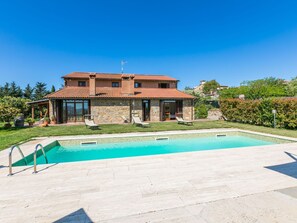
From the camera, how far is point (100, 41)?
80.5ft

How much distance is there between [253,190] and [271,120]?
47.2 feet

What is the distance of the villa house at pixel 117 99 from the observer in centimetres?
1858

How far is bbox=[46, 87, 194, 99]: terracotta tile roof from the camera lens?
→ 60.0ft

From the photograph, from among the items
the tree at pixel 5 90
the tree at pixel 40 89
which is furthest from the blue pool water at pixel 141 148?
the tree at pixel 40 89

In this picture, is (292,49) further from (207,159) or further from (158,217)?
(158,217)

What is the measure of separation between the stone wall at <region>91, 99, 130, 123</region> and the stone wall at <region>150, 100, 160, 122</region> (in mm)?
2886

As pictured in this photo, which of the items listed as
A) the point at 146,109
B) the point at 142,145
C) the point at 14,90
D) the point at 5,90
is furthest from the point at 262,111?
the point at 5,90

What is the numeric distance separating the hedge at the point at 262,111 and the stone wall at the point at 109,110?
11659 millimetres

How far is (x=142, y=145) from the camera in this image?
10945 millimetres

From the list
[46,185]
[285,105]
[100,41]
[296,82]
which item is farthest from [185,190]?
[296,82]

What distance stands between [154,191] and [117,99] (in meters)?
16.0

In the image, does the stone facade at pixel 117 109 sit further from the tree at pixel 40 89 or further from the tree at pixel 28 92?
the tree at pixel 28 92

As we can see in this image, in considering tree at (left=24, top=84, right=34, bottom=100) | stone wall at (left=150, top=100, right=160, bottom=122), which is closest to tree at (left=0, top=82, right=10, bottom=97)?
tree at (left=24, top=84, right=34, bottom=100)

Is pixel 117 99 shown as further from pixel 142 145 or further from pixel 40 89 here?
pixel 40 89
